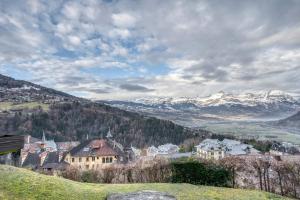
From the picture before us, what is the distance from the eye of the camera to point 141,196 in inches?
625

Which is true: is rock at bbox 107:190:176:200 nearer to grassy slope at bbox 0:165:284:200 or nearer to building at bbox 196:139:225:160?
grassy slope at bbox 0:165:284:200

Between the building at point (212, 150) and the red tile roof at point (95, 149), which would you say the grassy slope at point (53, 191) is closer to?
the red tile roof at point (95, 149)

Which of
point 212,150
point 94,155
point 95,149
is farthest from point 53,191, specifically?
point 212,150

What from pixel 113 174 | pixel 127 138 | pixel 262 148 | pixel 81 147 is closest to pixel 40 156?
pixel 81 147

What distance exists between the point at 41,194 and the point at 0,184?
6.76 ft

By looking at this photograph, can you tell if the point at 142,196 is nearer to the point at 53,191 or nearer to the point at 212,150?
the point at 53,191

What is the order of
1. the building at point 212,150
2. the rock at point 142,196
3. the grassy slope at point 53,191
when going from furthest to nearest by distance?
the building at point 212,150 < the rock at point 142,196 < the grassy slope at point 53,191

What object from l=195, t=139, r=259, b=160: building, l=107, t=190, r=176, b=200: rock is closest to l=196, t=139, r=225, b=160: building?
l=195, t=139, r=259, b=160: building

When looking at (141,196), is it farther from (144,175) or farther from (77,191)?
(144,175)

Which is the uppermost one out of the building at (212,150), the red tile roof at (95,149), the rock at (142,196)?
the rock at (142,196)

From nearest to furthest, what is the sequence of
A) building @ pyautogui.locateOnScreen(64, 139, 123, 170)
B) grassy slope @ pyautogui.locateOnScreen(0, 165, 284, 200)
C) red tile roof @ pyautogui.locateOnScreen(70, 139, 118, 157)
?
1. grassy slope @ pyautogui.locateOnScreen(0, 165, 284, 200)
2. building @ pyautogui.locateOnScreen(64, 139, 123, 170)
3. red tile roof @ pyautogui.locateOnScreen(70, 139, 118, 157)

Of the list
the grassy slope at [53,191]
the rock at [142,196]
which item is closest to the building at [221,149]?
the grassy slope at [53,191]

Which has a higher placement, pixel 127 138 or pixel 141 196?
pixel 141 196

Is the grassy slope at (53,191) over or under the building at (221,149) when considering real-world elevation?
over
